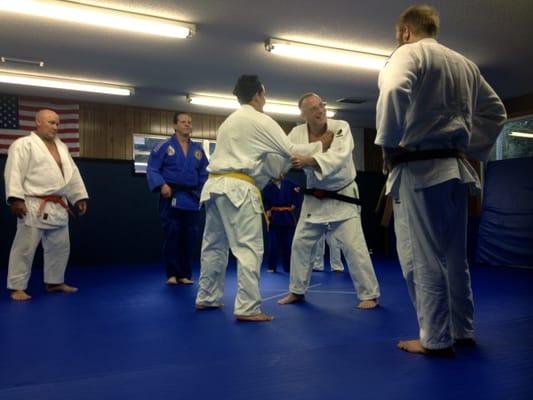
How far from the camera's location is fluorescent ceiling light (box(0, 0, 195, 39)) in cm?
429

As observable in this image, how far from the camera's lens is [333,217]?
3416 mm

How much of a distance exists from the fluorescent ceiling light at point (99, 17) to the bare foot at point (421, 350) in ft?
12.7

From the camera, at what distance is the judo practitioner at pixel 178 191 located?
15.4 feet

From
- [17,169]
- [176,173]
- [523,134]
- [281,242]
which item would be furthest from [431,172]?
[523,134]

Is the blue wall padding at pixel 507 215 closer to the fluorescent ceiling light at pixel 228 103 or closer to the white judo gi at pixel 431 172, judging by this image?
the fluorescent ceiling light at pixel 228 103

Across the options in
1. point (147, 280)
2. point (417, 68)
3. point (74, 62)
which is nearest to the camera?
point (417, 68)

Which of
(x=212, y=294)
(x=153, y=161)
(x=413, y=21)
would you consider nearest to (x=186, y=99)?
(x=153, y=161)

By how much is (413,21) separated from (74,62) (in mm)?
5139

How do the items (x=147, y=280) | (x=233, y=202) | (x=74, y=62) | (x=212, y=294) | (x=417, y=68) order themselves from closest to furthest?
(x=417, y=68) < (x=233, y=202) < (x=212, y=294) < (x=147, y=280) < (x=74, y=62)

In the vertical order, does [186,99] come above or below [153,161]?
above

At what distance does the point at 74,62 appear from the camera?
6102mm

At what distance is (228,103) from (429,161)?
642 centimetres

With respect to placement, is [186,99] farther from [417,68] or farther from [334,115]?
[417,68]

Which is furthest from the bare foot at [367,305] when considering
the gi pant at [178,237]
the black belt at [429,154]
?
the gi pant at [178,237]
